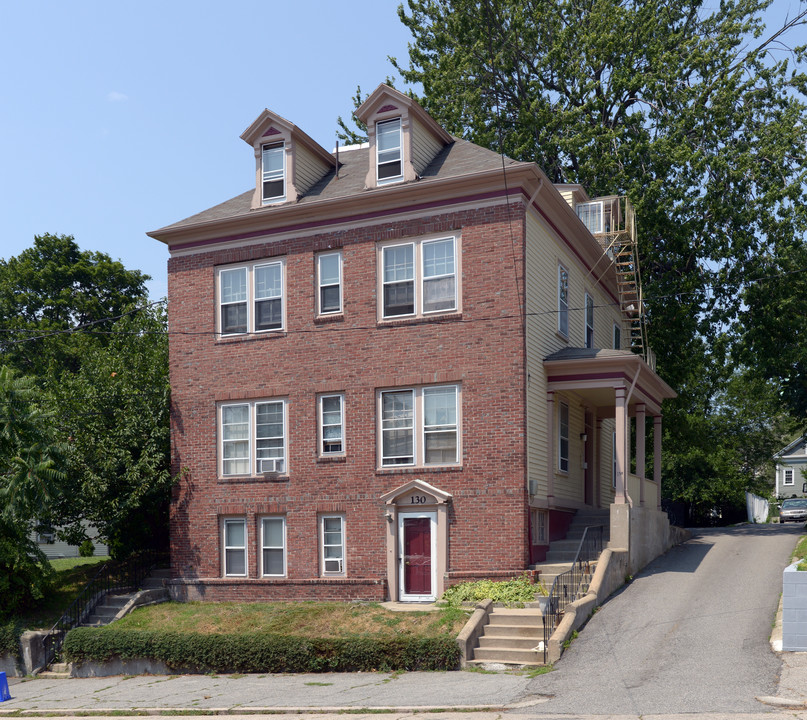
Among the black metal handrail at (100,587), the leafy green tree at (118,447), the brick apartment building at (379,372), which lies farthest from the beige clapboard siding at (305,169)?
the black metal handrail at (100,587)

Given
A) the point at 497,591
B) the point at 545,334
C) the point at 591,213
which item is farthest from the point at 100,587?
the point at 591,213

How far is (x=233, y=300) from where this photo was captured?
24828 millimetres

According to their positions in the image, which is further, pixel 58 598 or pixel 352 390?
pixel 58 598

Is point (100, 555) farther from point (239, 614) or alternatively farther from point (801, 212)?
point (801, 212)

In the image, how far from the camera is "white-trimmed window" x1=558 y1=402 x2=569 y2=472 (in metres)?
24.7

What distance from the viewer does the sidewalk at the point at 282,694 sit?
48.1 ft

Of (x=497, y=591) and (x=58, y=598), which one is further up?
(x=497, y=591)

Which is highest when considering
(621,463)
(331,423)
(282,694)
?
(331,423)

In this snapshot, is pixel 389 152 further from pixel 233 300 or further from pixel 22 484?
pixel 22 484

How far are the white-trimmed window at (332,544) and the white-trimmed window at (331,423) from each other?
65.1 inches

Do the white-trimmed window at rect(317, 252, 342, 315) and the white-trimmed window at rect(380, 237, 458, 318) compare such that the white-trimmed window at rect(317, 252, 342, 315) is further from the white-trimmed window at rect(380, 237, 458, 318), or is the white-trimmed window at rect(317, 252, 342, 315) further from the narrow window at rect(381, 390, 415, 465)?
the narrow window at rect(381, 390, 415, 465)

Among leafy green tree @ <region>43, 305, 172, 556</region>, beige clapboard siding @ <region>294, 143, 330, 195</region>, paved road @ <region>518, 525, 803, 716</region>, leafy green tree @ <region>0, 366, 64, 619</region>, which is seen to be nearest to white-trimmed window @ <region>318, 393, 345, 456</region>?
leafy green tree @ <region>43, 305, 172, 556</region>

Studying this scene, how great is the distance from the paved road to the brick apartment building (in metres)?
2.63

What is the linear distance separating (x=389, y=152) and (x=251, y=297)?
5148 millimetres
